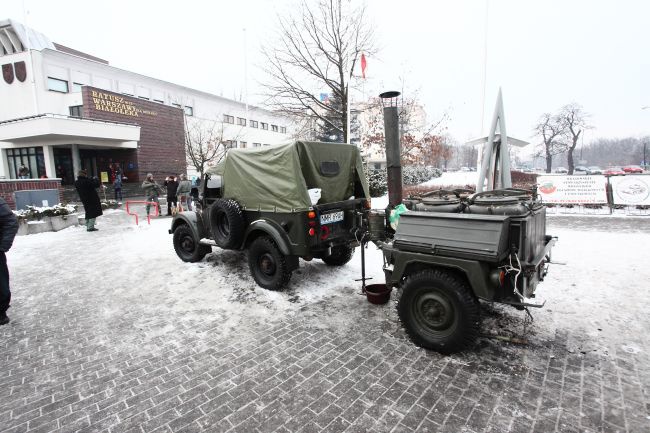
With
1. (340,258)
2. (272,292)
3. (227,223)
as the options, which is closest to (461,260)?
(272,292)

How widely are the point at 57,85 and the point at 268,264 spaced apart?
29.6 m

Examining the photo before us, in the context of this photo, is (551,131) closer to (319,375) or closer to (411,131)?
(411,131)

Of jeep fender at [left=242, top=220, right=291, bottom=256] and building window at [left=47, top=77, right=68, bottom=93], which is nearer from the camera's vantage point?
jeep fender at [left=242, top=220, right=291, bottom=256]

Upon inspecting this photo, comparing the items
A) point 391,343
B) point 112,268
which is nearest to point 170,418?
point 391,343

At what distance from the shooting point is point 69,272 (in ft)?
22.6

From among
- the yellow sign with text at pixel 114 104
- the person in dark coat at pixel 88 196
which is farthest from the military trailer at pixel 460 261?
the yellow sign with text at pixel 114 104

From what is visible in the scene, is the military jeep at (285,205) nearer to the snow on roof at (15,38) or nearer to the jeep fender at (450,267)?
the jeep fender at (450,267)

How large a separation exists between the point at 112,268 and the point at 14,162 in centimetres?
2600

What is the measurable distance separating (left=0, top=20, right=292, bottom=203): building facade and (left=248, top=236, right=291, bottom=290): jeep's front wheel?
17.4 meters

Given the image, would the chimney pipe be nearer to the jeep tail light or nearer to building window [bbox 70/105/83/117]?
the jeep tail light

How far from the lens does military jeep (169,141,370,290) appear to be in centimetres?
527

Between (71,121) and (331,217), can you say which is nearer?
(331,217)

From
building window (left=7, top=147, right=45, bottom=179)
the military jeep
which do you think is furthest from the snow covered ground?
building window (left=7, top=147, right=45, bottom=179)

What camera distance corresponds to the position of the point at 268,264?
5.65 m
